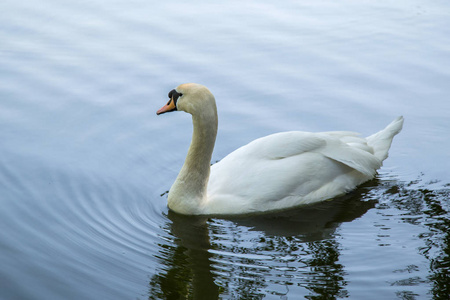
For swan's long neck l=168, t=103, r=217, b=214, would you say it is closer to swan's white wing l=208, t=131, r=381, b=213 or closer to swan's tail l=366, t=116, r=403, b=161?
swan's white wing l=208, t=131, r=381, b=213

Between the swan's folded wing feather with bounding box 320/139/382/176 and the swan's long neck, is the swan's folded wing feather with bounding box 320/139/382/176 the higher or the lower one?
the higher one

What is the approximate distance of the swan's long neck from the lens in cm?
705

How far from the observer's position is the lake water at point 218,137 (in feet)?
19.5

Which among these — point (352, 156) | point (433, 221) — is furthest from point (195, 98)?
point (433, 221)

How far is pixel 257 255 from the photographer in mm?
6258

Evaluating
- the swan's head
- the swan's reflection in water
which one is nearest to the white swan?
the swan's head

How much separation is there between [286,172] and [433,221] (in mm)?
1494

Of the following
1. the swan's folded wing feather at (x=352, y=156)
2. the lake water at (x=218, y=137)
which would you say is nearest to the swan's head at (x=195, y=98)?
the lake water at (x=218, y=137)

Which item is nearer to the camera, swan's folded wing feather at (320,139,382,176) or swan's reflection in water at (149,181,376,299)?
swan's reflection in water at (149,181,376,299)

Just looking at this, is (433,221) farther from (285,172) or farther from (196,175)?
(196,175)

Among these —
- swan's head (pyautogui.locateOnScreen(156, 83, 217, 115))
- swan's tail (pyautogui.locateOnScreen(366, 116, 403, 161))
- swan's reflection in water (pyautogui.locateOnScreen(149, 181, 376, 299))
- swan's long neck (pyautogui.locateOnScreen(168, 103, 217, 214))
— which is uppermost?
swan's tail (pyautogui.locateOnScreen(366, 116, 403, 161))

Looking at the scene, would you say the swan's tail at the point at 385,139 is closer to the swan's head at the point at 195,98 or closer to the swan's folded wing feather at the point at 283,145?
the swan's folded wing feather at the point at 283,145

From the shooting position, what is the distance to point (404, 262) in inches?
244

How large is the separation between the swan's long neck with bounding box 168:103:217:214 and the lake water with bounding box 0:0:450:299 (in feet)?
0.47
